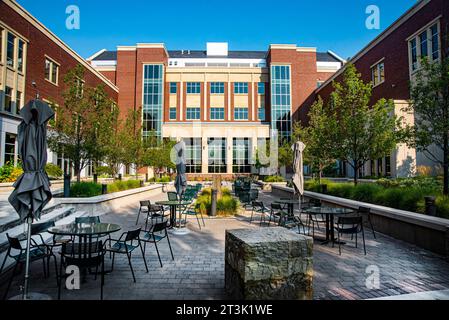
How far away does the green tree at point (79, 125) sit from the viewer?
43.1 ft

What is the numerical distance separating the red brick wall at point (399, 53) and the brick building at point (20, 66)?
2879 centimetres

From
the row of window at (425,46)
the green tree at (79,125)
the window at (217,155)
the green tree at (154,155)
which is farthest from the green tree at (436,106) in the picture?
the window at (217,155)

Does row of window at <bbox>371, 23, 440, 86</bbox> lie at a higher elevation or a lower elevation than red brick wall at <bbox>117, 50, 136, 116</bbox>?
lower

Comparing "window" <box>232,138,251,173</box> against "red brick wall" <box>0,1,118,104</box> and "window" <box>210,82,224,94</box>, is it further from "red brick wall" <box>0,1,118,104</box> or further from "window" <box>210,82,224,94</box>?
"red brick wall" <box>0,1,118,104</box>

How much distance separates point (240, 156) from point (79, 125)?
34.3 meters

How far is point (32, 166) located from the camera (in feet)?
14.1

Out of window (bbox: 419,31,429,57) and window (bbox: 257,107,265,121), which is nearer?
window (bbox: 419,31,429,57)

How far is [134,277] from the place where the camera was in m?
4.62

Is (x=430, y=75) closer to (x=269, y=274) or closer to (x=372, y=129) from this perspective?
(x=372, y=129)

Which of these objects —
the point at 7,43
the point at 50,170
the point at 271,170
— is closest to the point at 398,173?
the point at 271,170

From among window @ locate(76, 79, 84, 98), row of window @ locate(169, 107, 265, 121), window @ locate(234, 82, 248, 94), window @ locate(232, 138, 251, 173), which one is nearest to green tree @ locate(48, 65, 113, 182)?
window @ locate(76, 79, 84, 98)

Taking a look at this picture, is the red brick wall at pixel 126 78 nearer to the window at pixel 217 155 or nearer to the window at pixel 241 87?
the window at pixel 217 155

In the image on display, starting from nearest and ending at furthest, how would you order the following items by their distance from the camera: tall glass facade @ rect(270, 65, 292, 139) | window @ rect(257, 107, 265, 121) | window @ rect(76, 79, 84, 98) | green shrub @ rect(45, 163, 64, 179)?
1. window @ rect(76, 79, 84, 98)
2. green shrub @ rect(45, 163, 64, 179)
3. tall glass facade @ rect(270, 65, 292, 139)
4. window @ rect(257, 107, 265, 121)

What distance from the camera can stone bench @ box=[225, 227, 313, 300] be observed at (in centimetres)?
347
